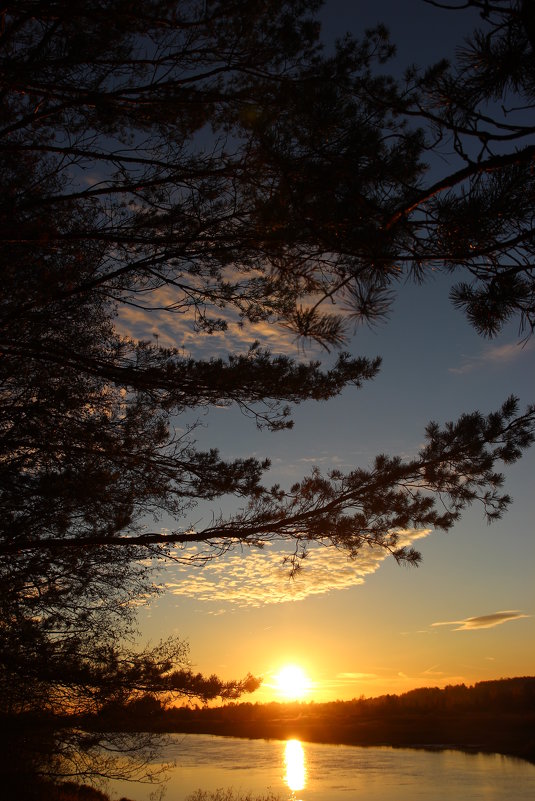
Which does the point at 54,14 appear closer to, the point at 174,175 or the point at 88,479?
the point at 174,175

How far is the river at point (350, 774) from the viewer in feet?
53.8

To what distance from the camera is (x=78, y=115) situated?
491 cm

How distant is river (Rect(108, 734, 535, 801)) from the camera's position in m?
16.4

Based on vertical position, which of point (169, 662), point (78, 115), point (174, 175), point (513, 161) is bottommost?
point (169, 662)

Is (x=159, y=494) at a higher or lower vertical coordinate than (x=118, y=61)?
lower

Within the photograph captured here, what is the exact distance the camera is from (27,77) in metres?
4.37

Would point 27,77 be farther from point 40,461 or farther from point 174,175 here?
point 40,461

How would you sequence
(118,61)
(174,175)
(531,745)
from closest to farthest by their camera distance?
(118,61) < (174,175) < (531,745)

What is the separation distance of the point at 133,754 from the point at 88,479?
2.80m

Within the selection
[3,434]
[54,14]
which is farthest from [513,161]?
[3,434]

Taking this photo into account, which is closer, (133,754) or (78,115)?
(78,115)

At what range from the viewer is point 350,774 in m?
20.9

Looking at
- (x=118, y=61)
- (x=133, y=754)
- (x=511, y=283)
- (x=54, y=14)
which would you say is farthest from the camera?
(x=133, y=754)

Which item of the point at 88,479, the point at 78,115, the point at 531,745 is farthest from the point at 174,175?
the point at 531,745
